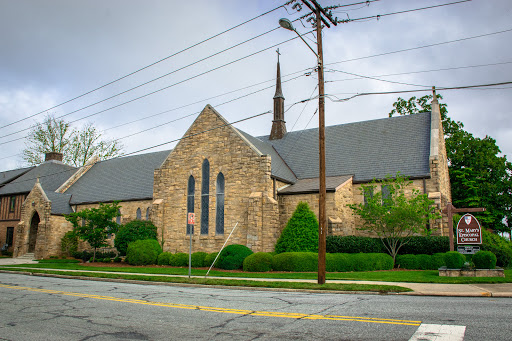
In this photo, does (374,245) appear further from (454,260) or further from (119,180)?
(119,180)

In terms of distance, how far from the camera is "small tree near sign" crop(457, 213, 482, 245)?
17641 millimetres

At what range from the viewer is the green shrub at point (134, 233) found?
26078 millimetres

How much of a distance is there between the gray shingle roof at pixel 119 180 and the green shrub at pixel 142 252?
768 cm

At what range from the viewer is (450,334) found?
6281mm

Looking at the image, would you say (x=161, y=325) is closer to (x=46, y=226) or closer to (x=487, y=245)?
(x=487, y=245)

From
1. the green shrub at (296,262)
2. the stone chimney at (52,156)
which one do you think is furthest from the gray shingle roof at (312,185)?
the stone chimney at (52,156)

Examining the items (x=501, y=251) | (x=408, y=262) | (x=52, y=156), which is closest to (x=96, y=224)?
(x=408, y=262)

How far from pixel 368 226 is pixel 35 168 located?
3723 cm

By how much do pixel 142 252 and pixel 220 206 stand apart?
538cm

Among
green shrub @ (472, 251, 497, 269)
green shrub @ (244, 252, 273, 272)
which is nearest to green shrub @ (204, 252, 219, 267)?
green shrub @ (244, 252, 273, 272)

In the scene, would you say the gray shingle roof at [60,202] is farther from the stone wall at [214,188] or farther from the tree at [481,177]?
the tree at [481,177]

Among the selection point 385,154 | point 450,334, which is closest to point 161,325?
point 450,334

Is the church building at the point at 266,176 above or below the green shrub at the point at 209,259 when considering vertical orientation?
above

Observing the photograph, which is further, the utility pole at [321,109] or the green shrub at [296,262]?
the green shrub at [296,262]
